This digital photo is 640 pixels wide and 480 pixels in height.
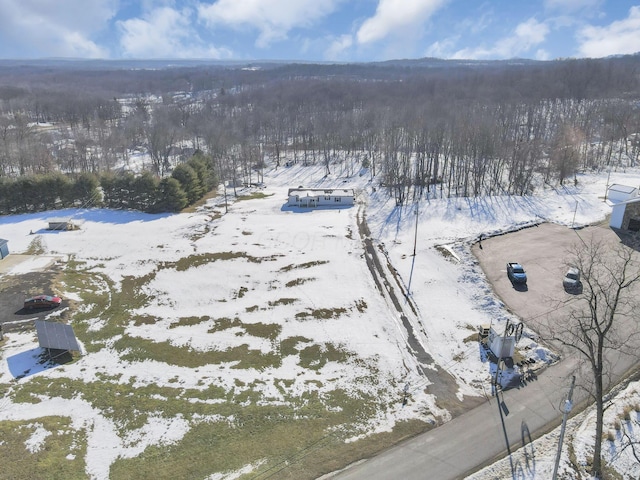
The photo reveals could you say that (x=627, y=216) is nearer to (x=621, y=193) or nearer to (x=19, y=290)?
(x=621, y=193)

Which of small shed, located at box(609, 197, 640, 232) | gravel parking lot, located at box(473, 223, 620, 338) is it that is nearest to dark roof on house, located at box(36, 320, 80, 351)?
gravel parking lot, located at box(473, 223, 620, 338)

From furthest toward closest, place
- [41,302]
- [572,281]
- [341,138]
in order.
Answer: [341,138] → [572,281] → [41,302]

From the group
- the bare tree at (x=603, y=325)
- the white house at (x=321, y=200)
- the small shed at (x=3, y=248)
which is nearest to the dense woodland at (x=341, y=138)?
the white house at (x=321, y=200)

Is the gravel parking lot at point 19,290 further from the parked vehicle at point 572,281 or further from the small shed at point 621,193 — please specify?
the small shed at point 621,193

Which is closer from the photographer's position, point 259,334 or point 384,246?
point 259,334

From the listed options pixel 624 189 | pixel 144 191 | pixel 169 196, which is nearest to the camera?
pixel 624 189

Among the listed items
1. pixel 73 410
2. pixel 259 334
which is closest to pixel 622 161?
pixel 259 334

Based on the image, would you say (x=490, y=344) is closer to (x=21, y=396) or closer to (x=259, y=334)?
(x=259, y=334)

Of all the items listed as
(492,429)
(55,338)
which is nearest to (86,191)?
(55,338)
